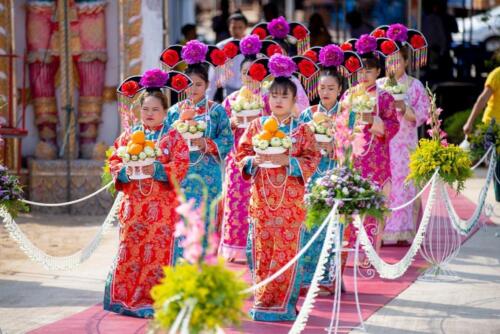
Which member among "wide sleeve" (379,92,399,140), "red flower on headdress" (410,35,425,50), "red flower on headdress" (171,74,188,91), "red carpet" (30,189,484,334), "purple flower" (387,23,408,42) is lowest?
"red carpet" (30,189,484,334)

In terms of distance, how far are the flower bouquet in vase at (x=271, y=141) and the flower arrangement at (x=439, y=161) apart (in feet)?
6.03

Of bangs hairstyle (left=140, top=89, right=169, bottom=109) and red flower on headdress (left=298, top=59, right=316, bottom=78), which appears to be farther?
red flower on headdress (left=298, top=59, right=316, bottom=78)

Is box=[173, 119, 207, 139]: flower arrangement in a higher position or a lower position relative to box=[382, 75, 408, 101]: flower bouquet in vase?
lower

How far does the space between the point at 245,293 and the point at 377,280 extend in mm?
4180

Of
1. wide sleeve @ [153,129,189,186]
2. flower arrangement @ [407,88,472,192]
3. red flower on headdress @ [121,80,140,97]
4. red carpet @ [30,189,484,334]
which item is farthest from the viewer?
flower arrangement @ [407,88,472,192]

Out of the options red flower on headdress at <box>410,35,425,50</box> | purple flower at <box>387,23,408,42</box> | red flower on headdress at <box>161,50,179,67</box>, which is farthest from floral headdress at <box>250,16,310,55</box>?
red flower on headdress at <box>161,50,179,67</box>

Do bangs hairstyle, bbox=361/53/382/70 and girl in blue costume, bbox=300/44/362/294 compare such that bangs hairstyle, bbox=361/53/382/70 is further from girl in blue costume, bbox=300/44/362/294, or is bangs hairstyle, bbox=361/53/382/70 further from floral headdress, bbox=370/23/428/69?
girl in blue costume, bbox=300/44/362/294

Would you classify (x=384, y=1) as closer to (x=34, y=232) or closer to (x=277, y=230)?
(x=34, y=232)

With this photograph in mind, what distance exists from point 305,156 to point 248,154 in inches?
16.1

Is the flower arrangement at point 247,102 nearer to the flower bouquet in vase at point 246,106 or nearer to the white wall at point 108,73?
the flower bouquet in vase at point 246,106

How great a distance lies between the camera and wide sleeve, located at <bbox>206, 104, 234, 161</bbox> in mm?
8180

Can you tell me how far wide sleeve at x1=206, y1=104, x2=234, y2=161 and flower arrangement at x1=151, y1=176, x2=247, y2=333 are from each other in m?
3.69

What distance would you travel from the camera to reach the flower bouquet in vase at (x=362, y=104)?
863 centimetres

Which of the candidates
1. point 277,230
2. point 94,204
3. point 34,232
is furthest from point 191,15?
point 277,230
